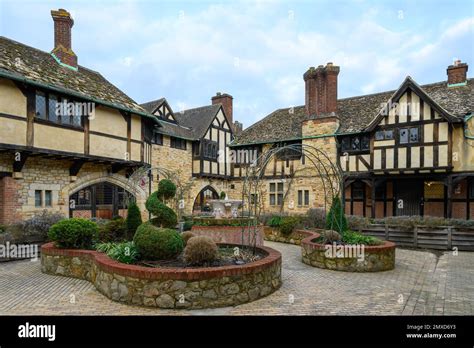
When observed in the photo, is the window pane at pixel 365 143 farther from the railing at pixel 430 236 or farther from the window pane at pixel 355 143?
the railing at pixel 430 236

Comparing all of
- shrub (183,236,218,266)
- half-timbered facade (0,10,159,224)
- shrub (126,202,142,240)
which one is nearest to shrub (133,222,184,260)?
shrub (183,236,218,266)

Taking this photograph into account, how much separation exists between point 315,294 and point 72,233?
6.34 m

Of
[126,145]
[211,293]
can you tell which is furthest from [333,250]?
[126,145]

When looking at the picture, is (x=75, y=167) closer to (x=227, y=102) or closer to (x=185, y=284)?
(x=185, y=284)

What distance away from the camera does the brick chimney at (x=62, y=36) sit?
51.3 feet

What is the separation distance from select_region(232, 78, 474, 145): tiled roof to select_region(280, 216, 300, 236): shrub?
6.91 metres

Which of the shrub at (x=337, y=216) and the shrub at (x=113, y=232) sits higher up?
the shrub at (x=337, y=216)

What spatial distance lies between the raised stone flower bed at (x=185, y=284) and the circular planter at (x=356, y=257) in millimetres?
3196

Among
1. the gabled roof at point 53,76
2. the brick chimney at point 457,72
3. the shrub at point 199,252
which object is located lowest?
the shrub at point 199,252

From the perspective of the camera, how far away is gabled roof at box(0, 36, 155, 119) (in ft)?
39.3

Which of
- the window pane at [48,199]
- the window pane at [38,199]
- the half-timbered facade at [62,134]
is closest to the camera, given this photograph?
the half-timbered facade at [62,134]

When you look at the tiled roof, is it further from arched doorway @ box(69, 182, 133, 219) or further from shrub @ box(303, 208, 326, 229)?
arched doorway @ box(69, 182, 133, 219)

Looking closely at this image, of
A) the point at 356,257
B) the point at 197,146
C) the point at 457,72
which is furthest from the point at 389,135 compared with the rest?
the point at 197,146

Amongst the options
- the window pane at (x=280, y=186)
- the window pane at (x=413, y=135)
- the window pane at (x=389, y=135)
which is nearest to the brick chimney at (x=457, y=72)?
the window pane at (x=413, y=135)
